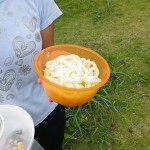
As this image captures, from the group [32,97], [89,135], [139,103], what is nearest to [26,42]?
[32,97]

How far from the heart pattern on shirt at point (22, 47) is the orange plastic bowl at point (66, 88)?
0.07 m

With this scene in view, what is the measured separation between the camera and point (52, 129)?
1.51m

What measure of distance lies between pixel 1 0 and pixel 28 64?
25 centimetres

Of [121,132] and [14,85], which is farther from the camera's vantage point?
[121,132]

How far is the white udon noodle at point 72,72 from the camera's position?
1.06 m

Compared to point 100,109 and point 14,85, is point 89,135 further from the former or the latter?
point 14,85

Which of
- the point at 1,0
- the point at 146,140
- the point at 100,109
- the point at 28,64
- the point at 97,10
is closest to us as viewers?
the point at 1,0

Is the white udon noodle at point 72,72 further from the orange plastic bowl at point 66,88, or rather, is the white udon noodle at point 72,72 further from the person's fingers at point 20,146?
the person's fingers at point 20,146

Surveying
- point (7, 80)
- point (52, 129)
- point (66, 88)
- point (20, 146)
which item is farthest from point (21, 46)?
point (52, 129)

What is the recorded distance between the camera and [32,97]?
50.4 inches

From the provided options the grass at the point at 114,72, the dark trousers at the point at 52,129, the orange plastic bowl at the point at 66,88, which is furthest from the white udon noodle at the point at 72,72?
the grass at the point at 114,72

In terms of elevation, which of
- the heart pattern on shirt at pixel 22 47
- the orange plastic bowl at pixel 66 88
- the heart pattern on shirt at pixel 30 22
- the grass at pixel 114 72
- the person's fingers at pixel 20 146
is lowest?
the grass at pixel 114 72

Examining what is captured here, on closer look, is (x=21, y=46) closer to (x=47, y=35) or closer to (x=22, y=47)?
(x=22, y=47)

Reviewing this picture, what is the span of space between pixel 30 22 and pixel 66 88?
12.5 inches
